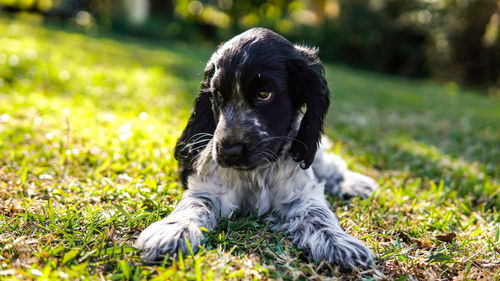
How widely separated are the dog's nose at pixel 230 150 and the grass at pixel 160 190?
51 cm

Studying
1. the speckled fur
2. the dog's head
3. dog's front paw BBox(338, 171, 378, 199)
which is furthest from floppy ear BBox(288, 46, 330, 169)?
dog's front paw BBox(338, 171, 378, 199)

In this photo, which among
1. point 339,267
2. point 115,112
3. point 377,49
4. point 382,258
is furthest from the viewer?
point 377,49

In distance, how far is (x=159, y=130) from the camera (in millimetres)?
4965

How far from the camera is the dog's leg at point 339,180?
3582mm

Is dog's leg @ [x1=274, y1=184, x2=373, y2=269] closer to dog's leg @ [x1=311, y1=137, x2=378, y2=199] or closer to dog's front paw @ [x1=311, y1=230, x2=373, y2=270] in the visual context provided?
dog's front paw @ [x1=311, y1=230, x2=373, y2=270]

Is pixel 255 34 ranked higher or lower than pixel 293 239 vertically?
higher

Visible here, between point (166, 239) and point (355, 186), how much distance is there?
6.82 feet

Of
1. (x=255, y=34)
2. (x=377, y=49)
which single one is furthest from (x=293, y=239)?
(x=377, y=49)

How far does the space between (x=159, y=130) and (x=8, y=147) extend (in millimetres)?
1719

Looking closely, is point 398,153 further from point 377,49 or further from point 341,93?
point 377,49

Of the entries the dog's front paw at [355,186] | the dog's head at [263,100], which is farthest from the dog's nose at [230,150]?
the dog's front paw at [355,186]

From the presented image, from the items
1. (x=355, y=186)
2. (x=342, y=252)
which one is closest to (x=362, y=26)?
(x=355, y=186)

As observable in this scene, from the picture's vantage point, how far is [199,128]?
311cm

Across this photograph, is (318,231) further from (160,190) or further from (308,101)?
(160,190)
